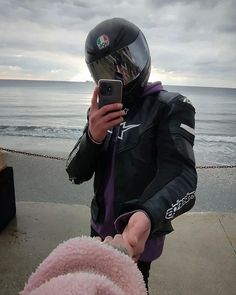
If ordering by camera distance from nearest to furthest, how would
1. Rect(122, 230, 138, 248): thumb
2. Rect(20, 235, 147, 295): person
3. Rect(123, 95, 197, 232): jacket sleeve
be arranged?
Rect(20, 235, 147, 295): person, Rect(122, 230, 138, 248): thumb, Rect(123, 95, 197, 232): jacket sleeve

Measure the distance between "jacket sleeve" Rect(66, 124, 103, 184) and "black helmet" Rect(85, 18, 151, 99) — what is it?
10.1 inches

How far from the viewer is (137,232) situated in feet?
2.79

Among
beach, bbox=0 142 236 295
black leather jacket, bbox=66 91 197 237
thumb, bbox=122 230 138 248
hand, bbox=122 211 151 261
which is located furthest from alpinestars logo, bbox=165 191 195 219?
beach, bbox=0 142 236 295

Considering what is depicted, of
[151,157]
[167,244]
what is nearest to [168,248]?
[167,244]

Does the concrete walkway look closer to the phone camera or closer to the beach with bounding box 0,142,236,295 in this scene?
the beach with bounding box 0,142,236,295

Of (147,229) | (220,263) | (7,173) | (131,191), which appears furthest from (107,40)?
(7,173)

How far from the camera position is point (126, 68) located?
1.40m

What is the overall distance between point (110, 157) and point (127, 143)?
113 millimetres

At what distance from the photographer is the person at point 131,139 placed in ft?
3.83

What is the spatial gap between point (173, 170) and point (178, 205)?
0.13m

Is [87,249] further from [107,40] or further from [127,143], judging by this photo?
[107,40]

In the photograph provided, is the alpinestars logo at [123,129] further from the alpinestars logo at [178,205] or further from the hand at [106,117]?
the alpinestars logo at [178,205]

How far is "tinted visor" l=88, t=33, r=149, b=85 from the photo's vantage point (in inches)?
54.0

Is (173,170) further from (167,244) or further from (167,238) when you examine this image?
(167,238)
